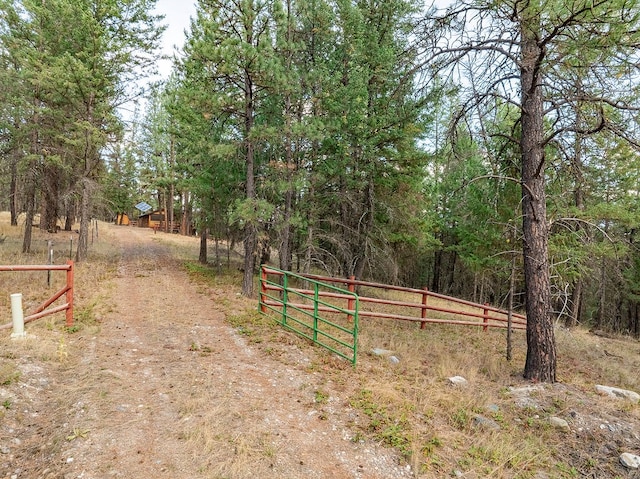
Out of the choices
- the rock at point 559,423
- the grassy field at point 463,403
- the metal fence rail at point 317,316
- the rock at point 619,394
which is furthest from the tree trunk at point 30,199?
the rock at point 619,394

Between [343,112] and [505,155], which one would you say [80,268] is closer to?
[343,112]

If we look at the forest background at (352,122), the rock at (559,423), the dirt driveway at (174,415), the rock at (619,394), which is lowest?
the rock at (619,394)

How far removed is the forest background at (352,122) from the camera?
19.5 ft

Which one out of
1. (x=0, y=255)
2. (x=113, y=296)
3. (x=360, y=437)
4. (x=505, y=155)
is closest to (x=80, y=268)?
(x=0, y=255)

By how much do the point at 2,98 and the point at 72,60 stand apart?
3792 millimetres

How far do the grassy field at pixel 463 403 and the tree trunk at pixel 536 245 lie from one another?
1.65ft

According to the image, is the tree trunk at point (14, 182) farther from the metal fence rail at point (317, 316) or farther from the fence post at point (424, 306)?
the fence post at point (424, 306)

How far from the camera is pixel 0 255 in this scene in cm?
1338

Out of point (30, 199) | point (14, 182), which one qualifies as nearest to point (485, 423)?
point (30, 199)

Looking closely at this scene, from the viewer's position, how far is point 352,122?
1184 cm

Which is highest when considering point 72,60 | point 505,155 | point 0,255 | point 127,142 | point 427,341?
point 72,60

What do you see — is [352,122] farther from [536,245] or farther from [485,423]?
[485,423]

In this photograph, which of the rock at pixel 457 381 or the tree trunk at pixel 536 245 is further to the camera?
the tree trunk at pixel 536 245

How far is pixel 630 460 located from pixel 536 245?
315 cm
